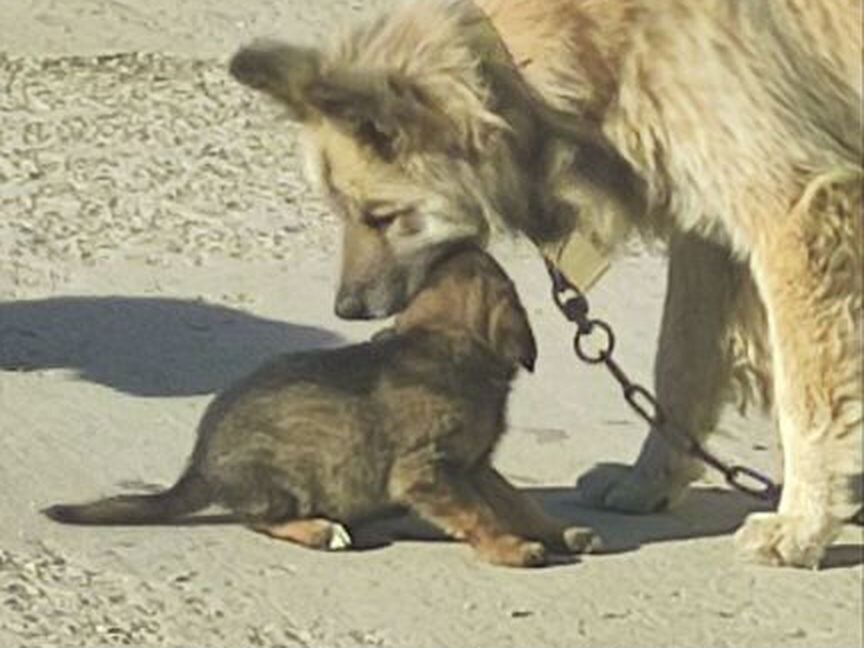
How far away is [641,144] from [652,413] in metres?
0.91

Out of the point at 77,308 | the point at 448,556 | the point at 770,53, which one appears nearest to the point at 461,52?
the point at 770,53

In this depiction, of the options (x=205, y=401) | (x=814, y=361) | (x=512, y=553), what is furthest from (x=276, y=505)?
(x=814, y=361)

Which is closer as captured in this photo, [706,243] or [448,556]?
[448,556]

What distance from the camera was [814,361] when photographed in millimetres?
6457

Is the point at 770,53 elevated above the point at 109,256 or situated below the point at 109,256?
above

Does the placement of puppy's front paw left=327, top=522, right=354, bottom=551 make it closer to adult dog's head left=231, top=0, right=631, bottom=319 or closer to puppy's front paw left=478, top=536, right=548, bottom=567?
puppy's front paw left=478, top=536, right=548, bottom=567

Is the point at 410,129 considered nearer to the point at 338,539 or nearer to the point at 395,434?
the point at 395,434

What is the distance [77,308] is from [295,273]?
0.67 m

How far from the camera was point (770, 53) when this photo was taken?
653 centimetres

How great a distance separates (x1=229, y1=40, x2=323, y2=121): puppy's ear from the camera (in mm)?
6520

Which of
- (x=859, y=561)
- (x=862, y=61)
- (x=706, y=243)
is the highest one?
(x=862, y=61)

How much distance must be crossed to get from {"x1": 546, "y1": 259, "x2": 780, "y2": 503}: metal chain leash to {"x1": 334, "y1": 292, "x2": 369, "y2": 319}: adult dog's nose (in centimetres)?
50

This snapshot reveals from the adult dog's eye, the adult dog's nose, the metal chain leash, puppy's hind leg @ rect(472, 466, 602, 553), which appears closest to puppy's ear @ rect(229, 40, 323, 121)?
the adult dog's eye

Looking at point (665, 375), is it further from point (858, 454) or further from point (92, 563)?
point (92, 563)
